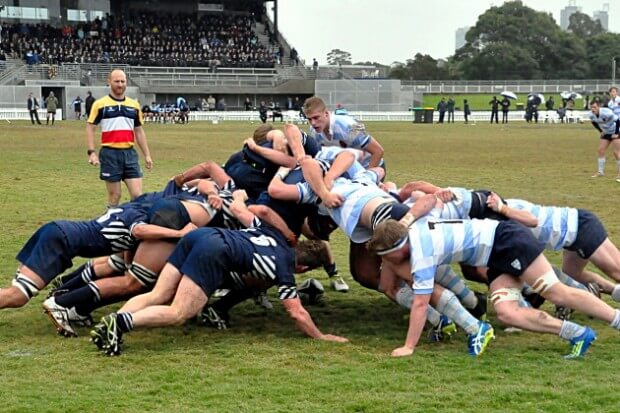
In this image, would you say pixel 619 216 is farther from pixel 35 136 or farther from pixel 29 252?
pixel 35 136

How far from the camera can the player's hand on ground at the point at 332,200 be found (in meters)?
7.34

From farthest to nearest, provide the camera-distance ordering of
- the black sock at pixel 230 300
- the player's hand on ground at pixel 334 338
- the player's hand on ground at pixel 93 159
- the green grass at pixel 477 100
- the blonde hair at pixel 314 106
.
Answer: the green grass at pixel 477 100 < the player's hand on ground at pixel 93 159 < the blonde hair at pixel 314 106 < the black sock at pixel 230 300 < the player's hand on ground at pixel 334 338

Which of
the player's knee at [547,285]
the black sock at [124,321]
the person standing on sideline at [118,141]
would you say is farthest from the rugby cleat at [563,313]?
the person standing on sideline at [118,141]

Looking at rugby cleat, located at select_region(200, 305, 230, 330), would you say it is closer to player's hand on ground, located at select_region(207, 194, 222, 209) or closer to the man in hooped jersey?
player's hand on ground, located at select_region(207, 194, 222, 209)

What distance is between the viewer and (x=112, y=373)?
614 cm

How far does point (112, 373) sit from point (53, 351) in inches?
34.7

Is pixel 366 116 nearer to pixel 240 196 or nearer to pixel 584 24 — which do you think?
pixel 240 196

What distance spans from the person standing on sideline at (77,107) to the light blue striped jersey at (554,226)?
49.4 m

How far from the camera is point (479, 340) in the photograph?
6625mm

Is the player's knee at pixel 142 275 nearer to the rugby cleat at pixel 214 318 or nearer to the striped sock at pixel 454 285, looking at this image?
the rugby cleat at pixel 214 318

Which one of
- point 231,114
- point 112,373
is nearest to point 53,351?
point 112,373

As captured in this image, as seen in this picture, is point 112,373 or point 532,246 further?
point 532,246

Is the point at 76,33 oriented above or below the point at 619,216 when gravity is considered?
above

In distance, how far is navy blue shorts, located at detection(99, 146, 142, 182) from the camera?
39.8 ft
